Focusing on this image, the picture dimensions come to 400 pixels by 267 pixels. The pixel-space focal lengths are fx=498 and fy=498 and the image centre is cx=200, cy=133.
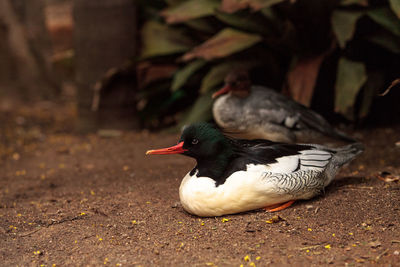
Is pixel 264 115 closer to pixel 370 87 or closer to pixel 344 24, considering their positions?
pixel 344 24

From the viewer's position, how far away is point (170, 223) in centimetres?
339

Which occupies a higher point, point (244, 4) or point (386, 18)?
point (244, 4)

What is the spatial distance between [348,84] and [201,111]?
179cm

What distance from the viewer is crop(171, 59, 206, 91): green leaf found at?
609 centimetres

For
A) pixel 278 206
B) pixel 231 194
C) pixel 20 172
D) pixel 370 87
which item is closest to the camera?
pixel 231 194

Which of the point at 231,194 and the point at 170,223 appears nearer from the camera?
the point at 231,194

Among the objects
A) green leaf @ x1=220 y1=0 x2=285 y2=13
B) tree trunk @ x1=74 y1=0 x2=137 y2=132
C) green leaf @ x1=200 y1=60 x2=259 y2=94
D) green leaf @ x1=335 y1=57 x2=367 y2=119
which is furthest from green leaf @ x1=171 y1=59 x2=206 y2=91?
green leaf @ x1=335 y1=57 x2=367 y2=119

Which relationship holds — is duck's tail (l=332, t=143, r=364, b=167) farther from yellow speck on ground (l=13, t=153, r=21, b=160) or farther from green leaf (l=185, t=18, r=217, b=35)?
yellow speck on ground (l=13, t=153, r=21, b=160)

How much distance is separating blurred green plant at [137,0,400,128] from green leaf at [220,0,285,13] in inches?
0.4

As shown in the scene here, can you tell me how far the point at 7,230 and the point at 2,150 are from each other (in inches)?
131

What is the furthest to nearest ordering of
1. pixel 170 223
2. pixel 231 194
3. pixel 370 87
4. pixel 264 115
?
1. pixel 370 87
2. pixel 264 115
3. pixel 170 223
4. pixel 231 194

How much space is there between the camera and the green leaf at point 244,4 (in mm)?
5117

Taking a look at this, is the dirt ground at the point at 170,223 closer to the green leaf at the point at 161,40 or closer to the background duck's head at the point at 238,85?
the background duck's head at the point at 238,85

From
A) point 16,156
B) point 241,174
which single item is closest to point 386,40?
point 241,174
